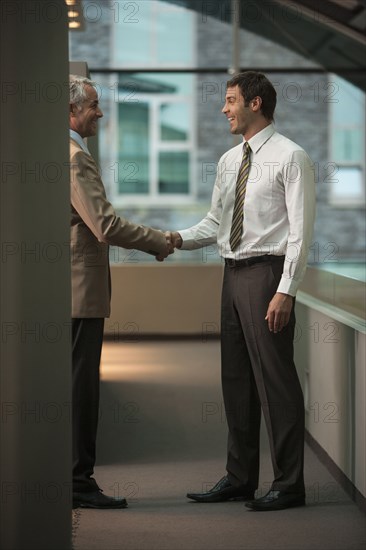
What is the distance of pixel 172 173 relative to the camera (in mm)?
11391

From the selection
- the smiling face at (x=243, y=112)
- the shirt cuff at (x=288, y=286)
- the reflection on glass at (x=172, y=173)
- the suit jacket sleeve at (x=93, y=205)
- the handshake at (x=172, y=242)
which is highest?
the reflection on glass at (x=172, y=173)

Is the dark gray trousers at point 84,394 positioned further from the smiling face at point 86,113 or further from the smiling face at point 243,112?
the smiling face at point 243,112

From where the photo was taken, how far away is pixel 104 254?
379 cm

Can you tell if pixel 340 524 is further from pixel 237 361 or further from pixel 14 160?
pixel 14 160

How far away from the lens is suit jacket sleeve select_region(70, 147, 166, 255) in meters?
3.61

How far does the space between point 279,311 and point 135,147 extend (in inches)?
313

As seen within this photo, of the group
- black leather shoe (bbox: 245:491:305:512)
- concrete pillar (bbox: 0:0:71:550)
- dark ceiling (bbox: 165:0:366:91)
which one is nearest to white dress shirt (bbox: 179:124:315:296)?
black leather shoe (bbox: 245:491:305:512)

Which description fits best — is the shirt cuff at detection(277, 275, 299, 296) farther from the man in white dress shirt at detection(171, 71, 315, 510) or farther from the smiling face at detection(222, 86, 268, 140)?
the smiling face at detection(222, 86, 268, 140)

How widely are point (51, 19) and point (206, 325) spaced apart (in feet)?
23.5

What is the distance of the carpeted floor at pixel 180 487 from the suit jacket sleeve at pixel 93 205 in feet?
3.27

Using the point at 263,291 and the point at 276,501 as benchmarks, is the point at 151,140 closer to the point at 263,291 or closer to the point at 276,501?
the point at 263,291

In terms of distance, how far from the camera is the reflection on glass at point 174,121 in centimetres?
1134

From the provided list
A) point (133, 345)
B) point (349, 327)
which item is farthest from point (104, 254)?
point (133, 345)

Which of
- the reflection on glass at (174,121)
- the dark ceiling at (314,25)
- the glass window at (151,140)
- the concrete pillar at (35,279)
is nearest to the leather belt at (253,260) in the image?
the concrete pillar at (35,279)
